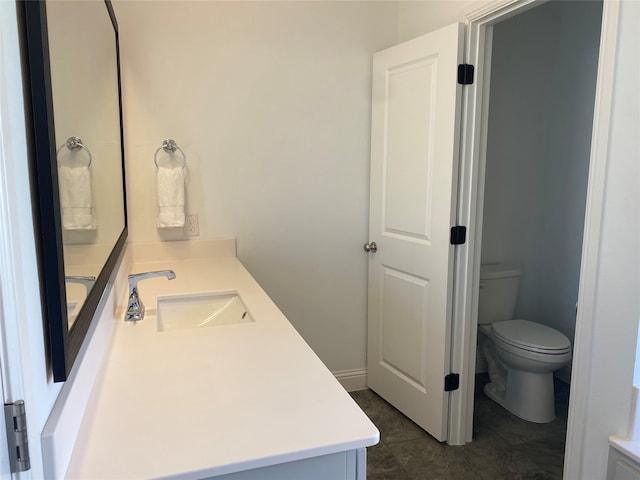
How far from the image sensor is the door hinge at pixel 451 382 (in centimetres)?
237

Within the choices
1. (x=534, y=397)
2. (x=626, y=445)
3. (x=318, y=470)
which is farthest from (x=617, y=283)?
(x=534, y=397)

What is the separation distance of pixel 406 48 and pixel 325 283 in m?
1.32

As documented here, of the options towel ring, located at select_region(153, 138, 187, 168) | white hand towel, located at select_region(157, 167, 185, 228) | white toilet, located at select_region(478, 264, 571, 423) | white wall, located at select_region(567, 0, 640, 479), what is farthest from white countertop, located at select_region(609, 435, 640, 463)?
towel ring, located at select_region(153, 138, 187, 168)

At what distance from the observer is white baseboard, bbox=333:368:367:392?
299cm

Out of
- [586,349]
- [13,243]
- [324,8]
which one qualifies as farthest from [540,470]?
[324,8]

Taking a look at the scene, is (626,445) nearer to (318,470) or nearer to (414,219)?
(318,470)

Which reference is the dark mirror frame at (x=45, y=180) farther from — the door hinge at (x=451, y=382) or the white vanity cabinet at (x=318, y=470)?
the door hinge at (x=451, y=382)

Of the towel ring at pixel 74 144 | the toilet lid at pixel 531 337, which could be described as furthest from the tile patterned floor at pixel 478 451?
the towel ring at pixel 74 144

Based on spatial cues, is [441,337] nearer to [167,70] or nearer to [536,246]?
[536,246]

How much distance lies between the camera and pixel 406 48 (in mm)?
2434

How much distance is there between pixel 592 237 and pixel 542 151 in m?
1.75

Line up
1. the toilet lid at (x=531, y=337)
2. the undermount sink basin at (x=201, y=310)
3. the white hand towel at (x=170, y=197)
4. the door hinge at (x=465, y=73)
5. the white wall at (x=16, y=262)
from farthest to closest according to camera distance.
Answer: the toilet lid at (x=531, y=337)
the white hand towel at (x=170, y=197)
the door hinge at (x=465, y=73)
the undermount sink basin at (x=201, y=310)
the white wall at (x=16, y=262)

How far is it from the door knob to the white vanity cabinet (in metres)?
1.87

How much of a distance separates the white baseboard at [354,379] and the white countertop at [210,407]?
1590 millimetres
